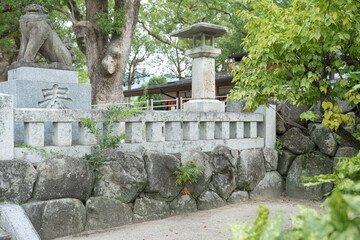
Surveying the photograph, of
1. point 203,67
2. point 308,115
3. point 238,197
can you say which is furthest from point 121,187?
point 203,67

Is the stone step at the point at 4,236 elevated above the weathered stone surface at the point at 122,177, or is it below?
below

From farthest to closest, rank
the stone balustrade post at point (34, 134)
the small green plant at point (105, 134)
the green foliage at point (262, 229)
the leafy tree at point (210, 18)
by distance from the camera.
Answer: the leafy tree at point (210, 18) → the small green plant at point (105, 134) → the stone balustrade post at point (34, 134) → the green foliage at point (262, 229)

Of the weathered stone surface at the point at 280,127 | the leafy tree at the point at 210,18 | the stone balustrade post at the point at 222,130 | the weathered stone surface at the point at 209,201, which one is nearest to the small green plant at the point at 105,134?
the weathered stone surface at the point at 209,201

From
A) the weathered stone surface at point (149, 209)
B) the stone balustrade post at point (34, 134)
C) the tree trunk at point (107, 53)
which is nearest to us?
the stone balustrade post at point (34, 134)

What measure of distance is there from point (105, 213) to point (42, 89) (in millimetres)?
2368

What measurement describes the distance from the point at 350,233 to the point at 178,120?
4.82 m

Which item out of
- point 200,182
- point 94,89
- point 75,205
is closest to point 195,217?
point 200,182

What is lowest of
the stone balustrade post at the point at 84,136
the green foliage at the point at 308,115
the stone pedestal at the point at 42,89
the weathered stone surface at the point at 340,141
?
the weathered stone surface at the point at 340,141

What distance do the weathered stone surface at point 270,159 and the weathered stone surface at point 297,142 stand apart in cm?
32

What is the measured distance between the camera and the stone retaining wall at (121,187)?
13.7 feet

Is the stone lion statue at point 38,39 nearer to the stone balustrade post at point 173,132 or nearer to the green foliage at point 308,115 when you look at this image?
the stone balustrade post at point 173,132

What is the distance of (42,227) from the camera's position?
4172 millimetres

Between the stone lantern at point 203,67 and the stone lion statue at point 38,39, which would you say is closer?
the stone lion statue at point 38,39

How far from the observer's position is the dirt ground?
4.50 metres
